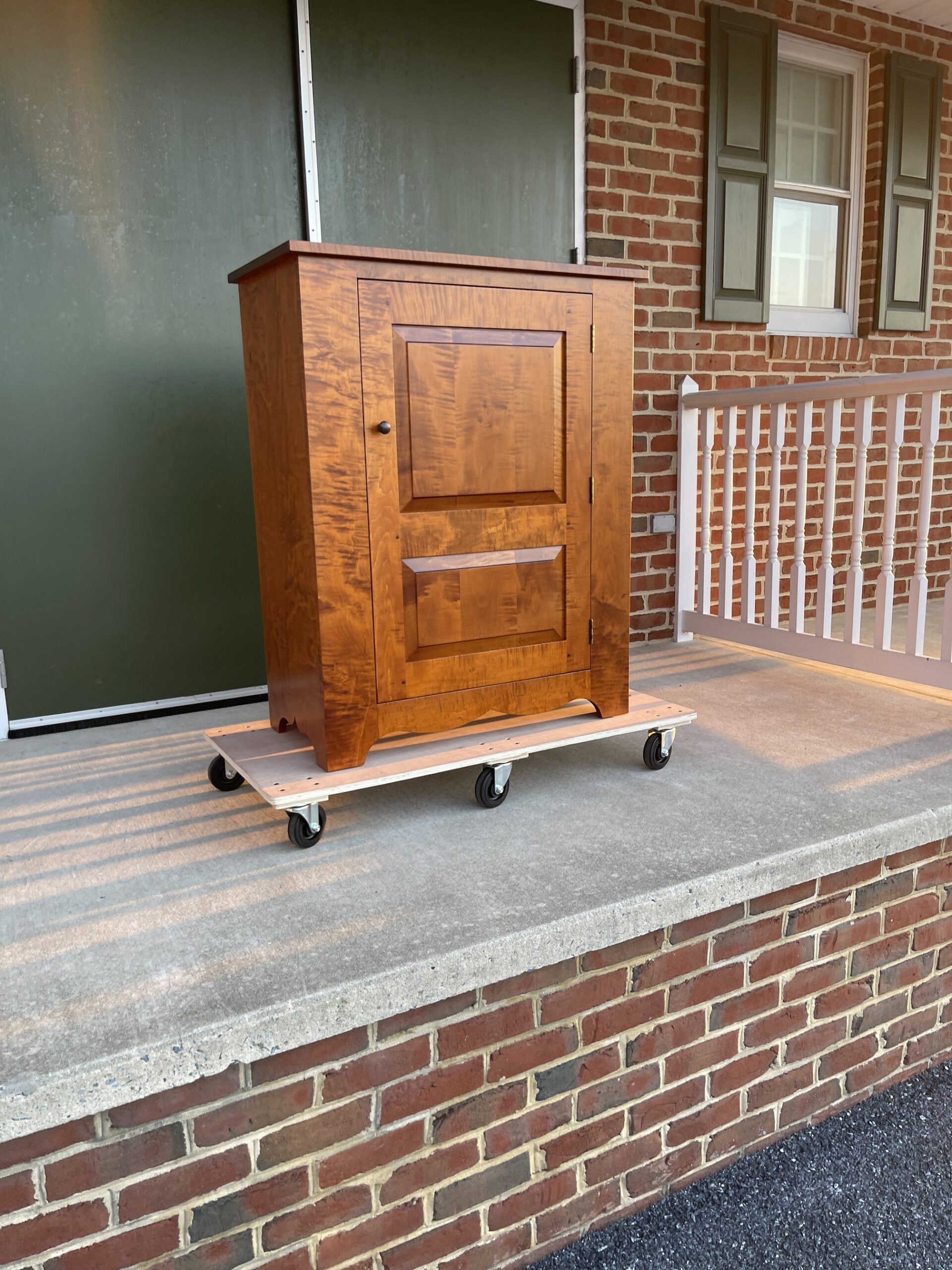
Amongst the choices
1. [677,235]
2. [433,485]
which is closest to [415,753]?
[433,485]

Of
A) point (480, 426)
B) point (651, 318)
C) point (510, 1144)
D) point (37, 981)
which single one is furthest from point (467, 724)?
point (651, 318)

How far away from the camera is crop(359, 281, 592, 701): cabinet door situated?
2.00 m

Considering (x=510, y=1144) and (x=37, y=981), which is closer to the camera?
(x=37, y=981)

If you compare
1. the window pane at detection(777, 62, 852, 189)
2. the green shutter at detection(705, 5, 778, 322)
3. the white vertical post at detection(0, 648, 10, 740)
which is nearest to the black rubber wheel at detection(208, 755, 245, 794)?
the white vertical post at detection(0, 648, 10, 740)

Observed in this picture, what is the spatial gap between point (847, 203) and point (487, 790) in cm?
363

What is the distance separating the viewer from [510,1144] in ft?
5.46

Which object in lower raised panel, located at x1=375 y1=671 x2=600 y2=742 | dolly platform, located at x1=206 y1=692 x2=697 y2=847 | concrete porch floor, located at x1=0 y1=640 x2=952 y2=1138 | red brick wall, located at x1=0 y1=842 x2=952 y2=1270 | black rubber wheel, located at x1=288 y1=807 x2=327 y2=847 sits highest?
lower raised panel, located at x1=375 y1=671 x2=600 y2=742

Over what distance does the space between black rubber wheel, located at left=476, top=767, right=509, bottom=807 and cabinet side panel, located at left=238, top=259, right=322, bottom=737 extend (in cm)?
41

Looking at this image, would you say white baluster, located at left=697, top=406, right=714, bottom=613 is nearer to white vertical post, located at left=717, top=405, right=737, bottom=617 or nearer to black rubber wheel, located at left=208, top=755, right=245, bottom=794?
white vertical post, located at left=717, top=405, right=737, bottom=617

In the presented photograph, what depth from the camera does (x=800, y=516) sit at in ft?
10.8

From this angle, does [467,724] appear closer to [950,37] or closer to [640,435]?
[640,435]

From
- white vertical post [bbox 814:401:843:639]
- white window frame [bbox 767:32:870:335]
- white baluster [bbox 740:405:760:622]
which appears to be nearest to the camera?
white vertical post [bbox 814:401:843:639]

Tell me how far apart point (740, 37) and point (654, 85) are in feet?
1.60

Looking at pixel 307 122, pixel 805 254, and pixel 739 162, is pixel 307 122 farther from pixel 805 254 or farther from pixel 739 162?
pixel 805 254
